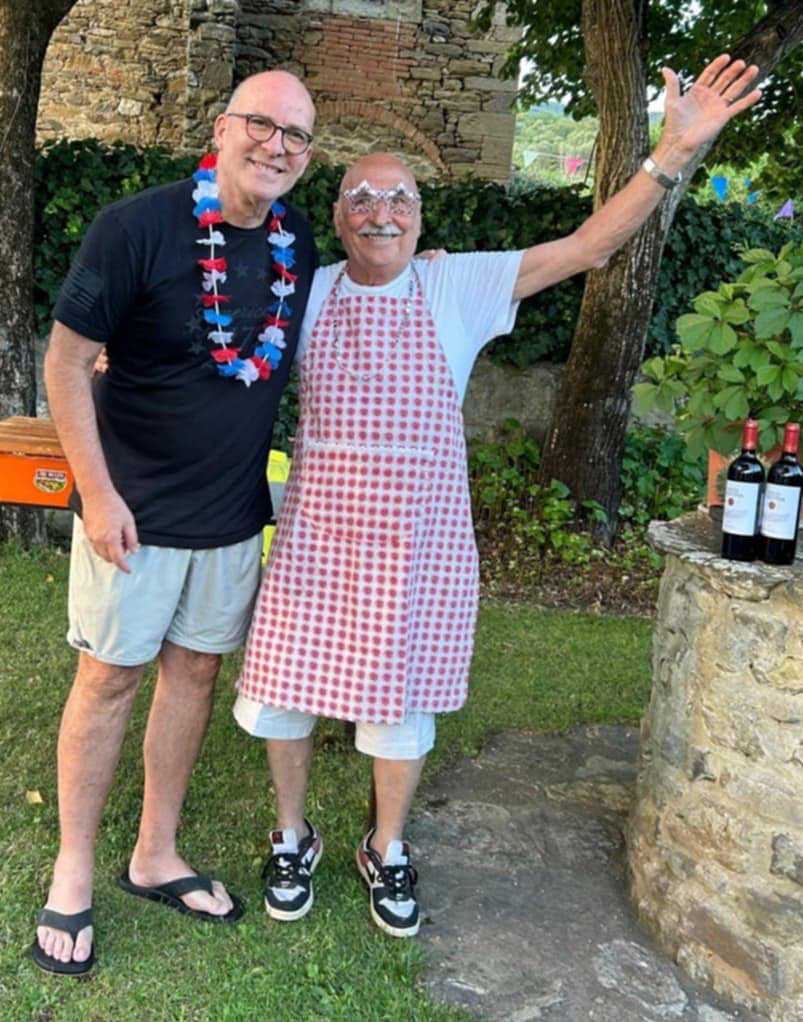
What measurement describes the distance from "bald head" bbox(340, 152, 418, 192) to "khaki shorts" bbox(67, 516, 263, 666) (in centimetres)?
91

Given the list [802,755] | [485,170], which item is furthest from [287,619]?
[485,170]

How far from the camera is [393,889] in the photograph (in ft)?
8.90

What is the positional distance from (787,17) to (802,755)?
16.8 ft

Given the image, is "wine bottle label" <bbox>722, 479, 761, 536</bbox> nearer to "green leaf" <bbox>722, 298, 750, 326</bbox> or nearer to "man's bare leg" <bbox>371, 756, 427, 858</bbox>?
"green leaf" <bbox>722, 298, 750, 326</bbox>

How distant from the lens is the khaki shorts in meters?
2.41

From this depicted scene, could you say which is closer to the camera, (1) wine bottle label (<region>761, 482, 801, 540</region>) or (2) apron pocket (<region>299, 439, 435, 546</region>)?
(1) wine bottle label (<region>761, 482, 801, 540</region>)

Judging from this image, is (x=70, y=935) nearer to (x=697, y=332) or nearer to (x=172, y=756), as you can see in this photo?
(x=172, y=756)

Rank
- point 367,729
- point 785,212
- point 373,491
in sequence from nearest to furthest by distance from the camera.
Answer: point 373,491
point 367,729
point 785,212

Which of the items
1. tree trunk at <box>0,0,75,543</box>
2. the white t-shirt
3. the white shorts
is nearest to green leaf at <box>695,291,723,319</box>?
the white t-shirt

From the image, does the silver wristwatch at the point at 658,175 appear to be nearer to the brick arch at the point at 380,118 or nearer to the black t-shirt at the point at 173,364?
the black t-shirt at the point at 173,364

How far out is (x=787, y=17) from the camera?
5934 millimetres

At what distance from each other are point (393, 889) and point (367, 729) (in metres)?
0.44

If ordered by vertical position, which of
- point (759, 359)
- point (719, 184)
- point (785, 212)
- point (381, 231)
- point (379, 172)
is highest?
point (719, 184)

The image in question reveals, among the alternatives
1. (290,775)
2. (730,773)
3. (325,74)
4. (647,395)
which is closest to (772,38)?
(647,395)
